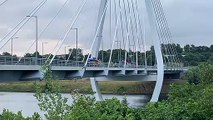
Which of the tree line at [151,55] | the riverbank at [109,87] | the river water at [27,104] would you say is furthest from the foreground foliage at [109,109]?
the riverbank at [109,87]

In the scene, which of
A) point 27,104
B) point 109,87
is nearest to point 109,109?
point 27,104

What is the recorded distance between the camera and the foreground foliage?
1298 centimetres

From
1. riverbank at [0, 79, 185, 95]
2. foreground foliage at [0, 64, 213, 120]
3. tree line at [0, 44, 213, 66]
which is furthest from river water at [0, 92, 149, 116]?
foreground foliage at [0, 64, 213, 120]

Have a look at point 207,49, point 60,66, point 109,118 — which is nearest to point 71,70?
point 60,66

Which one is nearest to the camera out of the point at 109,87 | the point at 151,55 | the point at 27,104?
the point at 27,104

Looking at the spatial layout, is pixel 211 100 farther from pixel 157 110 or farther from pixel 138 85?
pixel 138 85

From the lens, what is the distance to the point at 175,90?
29.9 meters

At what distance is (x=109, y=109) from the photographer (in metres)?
18.9

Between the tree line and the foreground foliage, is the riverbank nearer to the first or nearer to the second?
the tree line

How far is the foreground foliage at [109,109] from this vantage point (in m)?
13.0

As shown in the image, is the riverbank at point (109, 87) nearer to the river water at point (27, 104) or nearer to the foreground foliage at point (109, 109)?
the river water at point (27, 104)

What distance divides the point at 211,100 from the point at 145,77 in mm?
36814

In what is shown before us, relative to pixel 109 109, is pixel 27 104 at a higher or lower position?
lower

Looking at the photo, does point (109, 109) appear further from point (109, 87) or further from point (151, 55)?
point (109, 87)
